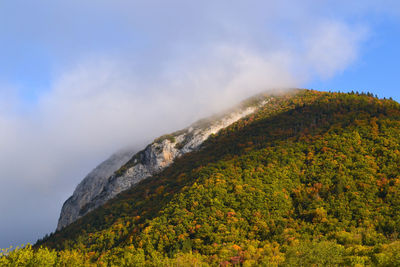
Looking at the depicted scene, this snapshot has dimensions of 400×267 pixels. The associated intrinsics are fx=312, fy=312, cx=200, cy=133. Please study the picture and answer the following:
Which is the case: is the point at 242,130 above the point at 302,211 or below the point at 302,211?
above

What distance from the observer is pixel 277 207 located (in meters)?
110

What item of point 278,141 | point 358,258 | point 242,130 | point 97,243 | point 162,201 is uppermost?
point 242,130

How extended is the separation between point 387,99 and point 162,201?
442 feet

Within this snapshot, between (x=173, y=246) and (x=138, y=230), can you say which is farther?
(x=138, y=230)

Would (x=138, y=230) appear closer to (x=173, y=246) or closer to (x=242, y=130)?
(x=173, y=246)

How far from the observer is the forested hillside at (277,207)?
81688 millimetres

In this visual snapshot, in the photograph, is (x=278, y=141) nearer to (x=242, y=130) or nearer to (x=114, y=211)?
(x=242, y=130)

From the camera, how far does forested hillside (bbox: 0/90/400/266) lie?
81.7m

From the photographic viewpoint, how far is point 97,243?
124m

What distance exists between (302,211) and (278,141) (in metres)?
46.3

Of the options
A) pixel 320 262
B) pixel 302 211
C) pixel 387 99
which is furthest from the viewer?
pixel 387 99

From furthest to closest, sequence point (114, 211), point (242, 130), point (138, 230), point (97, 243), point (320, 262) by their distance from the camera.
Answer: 1. point (242, 130)
2. point (114, 211)
3. point (97, 243)
4. point (138, 230)
5. point (320, 262)

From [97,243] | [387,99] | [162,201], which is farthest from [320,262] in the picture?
[387,99]

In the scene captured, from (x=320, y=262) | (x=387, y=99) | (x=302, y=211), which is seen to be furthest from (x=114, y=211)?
(x=387, y=99)
